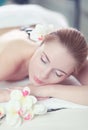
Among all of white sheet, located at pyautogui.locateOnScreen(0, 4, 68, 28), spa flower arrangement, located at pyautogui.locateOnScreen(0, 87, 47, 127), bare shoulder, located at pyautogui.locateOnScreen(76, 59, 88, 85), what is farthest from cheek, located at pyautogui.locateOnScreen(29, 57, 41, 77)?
white sheet, located at pyautogui.locateOnScreen(0, 4, 68, 28)

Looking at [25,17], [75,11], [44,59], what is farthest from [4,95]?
[75,11]

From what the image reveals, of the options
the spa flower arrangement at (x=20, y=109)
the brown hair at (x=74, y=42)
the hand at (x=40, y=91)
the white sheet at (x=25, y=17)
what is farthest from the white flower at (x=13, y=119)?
the white sheet at (x=25, y=17)

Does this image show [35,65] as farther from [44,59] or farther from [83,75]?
[83,75]

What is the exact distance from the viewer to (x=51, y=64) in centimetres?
111

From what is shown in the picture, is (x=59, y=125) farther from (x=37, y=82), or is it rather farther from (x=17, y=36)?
(x=17, y=36)

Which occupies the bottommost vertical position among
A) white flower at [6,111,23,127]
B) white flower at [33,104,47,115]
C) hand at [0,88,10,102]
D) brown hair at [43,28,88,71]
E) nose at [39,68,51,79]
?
white flower at [6,111,23,127]

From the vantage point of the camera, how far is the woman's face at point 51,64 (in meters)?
1.11

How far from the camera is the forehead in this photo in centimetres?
110

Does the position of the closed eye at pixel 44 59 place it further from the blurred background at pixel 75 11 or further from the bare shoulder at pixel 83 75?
the blurred background at pixel 75 11

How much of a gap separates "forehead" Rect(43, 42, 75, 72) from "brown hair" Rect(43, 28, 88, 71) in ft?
0.05

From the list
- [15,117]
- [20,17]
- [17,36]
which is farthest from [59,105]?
[20,17]

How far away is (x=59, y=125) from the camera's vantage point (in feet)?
3.26

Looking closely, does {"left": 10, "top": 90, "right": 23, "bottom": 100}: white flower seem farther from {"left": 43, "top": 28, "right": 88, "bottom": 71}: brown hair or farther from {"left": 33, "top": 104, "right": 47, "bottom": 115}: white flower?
{"left": 43, "top": 28, "right": 88, "bottom": 71}: brown hair

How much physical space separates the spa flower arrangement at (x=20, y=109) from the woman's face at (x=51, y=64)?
0.37 feet
